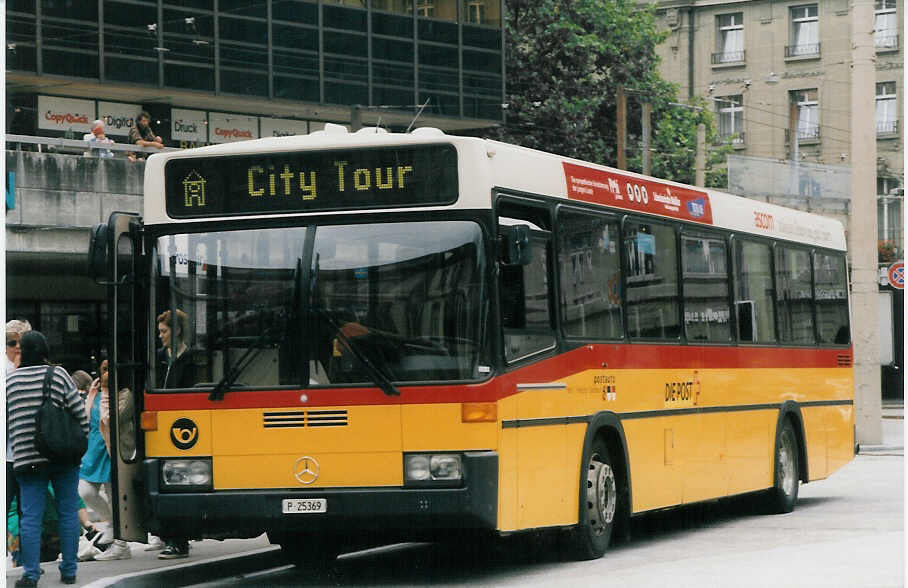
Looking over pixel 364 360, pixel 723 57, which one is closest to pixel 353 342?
pixel 364 360

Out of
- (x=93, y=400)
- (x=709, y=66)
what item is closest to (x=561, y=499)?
(x=93, y=400)

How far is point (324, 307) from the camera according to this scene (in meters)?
10.7

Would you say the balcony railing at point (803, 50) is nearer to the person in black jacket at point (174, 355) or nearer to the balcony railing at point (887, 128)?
the balcony railing at point (887, 128)

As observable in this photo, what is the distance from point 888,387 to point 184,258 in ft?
150

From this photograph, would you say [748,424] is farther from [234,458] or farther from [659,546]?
[234,458]

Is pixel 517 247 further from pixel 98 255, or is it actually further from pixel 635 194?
pixel 635 194

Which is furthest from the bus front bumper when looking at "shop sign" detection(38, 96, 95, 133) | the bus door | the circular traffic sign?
"shop sign" detection(38, 96, 95, 133)

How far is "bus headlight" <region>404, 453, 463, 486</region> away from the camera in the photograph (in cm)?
1059

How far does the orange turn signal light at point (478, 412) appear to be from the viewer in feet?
34.7

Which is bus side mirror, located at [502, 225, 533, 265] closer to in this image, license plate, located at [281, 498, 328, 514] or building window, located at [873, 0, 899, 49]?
license plate, located at [281, 498, 328, 514]

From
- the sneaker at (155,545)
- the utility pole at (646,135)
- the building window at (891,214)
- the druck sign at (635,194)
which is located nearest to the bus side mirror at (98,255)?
the sneaker at (155,545)

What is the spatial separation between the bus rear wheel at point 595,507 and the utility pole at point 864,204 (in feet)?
48.6

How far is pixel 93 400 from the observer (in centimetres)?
1363

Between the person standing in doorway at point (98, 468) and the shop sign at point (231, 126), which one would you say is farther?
the shop sign at point (231, 126)
